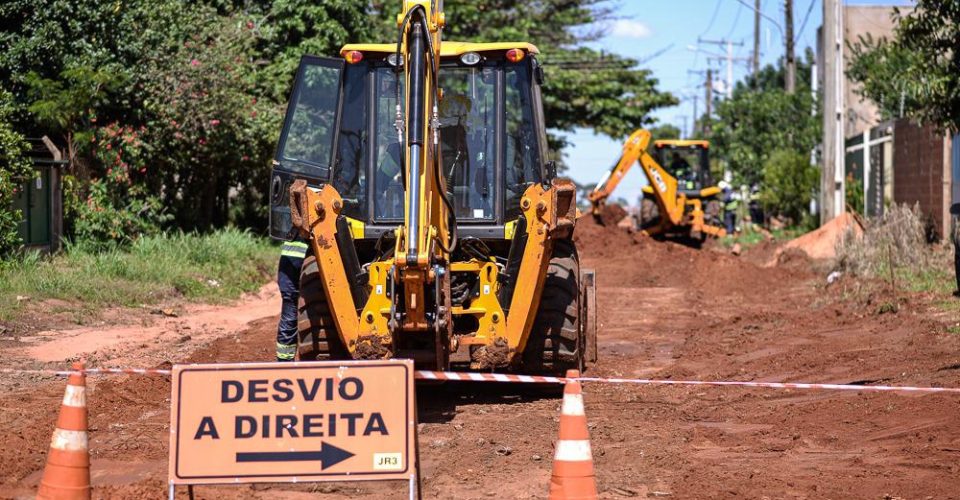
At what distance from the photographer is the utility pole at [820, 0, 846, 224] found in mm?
27203

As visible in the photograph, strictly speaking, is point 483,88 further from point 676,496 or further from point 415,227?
point 676,496

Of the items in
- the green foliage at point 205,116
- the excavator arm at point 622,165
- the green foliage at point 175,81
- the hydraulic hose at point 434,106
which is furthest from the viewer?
the excavator arm at point 622,165

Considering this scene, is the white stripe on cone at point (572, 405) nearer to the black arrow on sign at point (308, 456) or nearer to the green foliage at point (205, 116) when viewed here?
the black arrow on sign at point (308, 456)

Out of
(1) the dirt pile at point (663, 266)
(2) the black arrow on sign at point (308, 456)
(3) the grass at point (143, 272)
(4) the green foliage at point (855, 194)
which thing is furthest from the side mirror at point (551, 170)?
(4) the green foliage at point (855, 194)

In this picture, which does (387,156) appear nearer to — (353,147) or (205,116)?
(353,147)

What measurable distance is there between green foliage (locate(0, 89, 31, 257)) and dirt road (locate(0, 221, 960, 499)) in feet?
12.8

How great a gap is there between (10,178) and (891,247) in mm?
13305

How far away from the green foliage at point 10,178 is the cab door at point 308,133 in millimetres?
8124

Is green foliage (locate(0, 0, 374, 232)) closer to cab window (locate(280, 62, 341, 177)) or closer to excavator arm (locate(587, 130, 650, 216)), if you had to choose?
excavator arm (locate(587, 130, 650, 216))

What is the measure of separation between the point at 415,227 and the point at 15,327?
22.8ft

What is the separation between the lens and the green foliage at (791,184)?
3522 cm

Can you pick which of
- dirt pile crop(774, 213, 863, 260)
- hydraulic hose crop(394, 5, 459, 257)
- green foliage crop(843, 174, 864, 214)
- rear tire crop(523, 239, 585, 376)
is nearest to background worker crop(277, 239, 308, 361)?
hydraulic hose crop(394, 5, 459, 257)

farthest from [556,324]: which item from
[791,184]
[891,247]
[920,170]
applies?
[791,184]

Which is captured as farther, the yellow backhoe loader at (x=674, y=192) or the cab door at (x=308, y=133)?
the yellow backhoe loader at (x=674, y=192)
